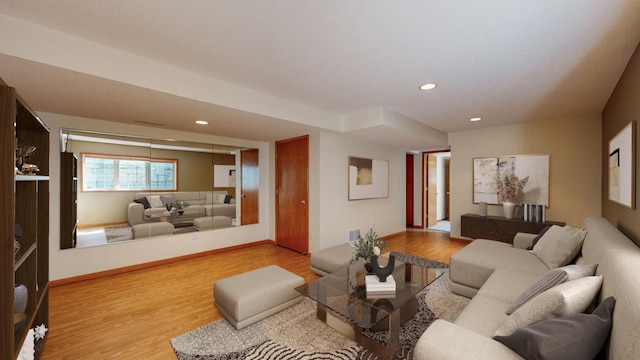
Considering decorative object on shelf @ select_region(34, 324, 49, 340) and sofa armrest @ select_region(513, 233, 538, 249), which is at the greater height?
sofa armrest @ select_region(513, 233, 538, 249)

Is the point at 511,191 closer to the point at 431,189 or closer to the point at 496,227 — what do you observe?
the point at 496,227

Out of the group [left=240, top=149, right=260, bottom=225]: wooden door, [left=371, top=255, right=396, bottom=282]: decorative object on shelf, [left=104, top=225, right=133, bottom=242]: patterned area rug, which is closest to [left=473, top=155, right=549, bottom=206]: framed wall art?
[left=371, top=255, right=396, bottom=282]: decorative object on shelf

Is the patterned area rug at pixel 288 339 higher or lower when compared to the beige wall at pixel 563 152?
lower

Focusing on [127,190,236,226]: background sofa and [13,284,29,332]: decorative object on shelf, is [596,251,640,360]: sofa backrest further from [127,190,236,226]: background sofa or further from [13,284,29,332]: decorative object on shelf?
[127,190,236,226]: background sofa

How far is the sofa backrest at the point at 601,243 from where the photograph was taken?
1.61 m

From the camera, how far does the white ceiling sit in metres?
1.55

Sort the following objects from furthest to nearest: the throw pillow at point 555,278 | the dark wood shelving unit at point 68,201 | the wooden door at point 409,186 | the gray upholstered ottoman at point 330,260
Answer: the wooden door at point 409,186, the dark wood shelving unit at point 68,201, the gray upholstered ottoman at point 330,260, the throw pillow at point 555,278

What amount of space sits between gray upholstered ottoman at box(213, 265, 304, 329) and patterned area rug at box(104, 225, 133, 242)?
7.05ft

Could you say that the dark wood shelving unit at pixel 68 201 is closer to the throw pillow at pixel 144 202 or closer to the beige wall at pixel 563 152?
the throw pillow at pixel 144 202

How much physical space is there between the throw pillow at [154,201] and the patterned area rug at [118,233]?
43 centimetres

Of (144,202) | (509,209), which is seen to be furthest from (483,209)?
(144,202)

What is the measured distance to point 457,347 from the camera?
3.88 feet

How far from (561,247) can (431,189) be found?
4812 mm

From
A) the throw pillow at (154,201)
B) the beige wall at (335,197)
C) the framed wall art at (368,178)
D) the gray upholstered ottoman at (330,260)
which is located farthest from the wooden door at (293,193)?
the throw pillow at (154,201)
